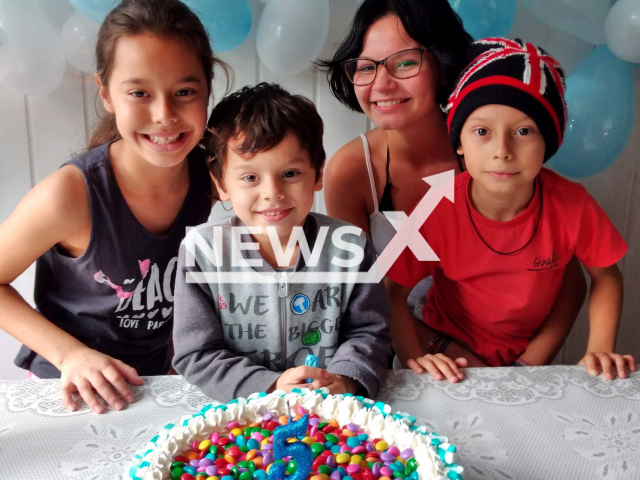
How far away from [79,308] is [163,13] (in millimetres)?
672

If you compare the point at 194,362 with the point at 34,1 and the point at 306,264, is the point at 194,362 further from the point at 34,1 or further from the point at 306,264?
the point at 34,1

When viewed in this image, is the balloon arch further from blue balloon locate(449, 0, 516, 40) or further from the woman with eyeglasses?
the woman with eyeglasses

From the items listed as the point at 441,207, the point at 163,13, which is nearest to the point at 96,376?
the point at 163,13

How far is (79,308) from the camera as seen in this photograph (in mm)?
1263

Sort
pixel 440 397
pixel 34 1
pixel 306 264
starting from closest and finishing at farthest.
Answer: pixel 440 397
pixel 306 264
pixel 34 1

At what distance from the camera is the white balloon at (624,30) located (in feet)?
4.51

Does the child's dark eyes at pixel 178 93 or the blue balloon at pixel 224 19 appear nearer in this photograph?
the child's dark eyes at pixel 178 93

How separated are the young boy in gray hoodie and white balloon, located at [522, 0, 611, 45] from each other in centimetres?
88

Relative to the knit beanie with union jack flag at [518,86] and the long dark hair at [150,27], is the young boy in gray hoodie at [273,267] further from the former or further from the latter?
the knit beanie with union jack flag at [518,86]

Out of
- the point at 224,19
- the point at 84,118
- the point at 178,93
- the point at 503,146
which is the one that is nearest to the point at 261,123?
the point at 178,93

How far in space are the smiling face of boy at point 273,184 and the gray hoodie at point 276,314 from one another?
6 cm

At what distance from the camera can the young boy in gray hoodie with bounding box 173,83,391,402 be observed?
0.98 meters

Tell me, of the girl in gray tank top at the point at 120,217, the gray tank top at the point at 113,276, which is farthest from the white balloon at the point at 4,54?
the gray tank top at the point at 113,276

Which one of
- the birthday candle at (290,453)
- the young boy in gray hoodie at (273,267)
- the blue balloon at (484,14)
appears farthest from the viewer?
the blue balloon at (484,14)
